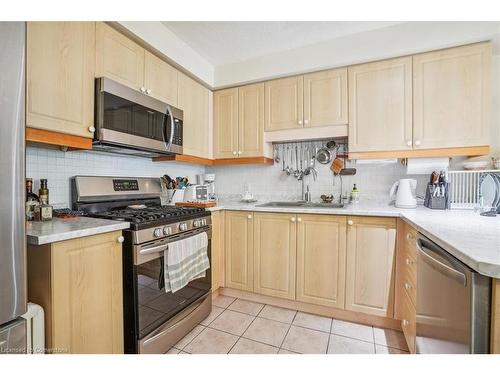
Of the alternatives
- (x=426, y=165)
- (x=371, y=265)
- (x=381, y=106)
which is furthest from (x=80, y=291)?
(x=426, y=165)

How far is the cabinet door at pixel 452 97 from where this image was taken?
1710 millimetres

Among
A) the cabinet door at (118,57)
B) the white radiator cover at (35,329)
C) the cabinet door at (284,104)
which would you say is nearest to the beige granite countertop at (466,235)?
the cabinet door at (284,104)

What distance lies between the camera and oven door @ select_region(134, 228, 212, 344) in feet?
4.40

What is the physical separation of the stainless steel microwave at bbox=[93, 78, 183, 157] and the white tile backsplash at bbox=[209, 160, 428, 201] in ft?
2.97

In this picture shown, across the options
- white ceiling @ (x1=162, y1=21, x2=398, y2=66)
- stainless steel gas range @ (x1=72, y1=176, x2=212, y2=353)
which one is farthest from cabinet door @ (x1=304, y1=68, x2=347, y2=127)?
stainless steel gas range @ (x1=72, y1=176, x2=212, y2=353)

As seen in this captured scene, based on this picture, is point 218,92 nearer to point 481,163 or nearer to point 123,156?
point 123,156

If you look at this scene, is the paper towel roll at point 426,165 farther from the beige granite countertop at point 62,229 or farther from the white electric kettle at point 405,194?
the beige granite countertop at point 62,229

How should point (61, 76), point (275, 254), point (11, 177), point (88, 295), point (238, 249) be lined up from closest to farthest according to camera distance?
point (11, 177) → point (88, 295) → point (61, 76) → point (275, 254) → point (238, 249)

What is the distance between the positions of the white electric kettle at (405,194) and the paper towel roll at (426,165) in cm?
9

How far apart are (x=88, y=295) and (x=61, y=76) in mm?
1166

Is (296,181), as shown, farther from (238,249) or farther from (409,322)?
(409,322)

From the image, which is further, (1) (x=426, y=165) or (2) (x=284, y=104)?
(2) (x=284, y=104)

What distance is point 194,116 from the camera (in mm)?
2342

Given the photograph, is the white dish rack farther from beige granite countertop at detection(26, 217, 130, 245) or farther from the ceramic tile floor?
beige granite countertop at detection(26, 217, 130, 245)
